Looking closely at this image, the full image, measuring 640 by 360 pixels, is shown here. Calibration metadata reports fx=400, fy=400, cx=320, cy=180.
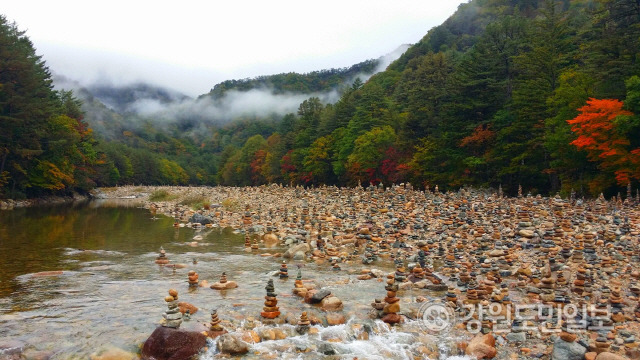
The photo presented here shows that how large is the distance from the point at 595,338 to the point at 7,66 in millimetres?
52217

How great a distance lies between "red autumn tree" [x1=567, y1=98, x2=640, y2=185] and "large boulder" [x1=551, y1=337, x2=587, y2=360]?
21.0m

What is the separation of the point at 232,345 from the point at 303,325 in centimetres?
172

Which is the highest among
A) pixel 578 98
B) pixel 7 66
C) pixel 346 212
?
pixel 7 66

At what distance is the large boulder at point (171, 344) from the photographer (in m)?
7.55

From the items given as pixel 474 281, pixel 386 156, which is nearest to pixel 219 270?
pixel 474 281

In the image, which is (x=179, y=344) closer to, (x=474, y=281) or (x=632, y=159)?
(x=474, y=281)

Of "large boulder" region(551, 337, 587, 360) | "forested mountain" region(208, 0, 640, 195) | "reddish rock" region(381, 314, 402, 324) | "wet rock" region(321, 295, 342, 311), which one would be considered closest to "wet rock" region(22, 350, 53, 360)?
"wet rock" region(321, 295, 342, 311)

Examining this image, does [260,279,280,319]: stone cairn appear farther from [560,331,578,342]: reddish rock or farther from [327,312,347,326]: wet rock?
[560,331,578,342]: reddish rock

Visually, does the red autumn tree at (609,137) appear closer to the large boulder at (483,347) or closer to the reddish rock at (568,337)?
the reddish rock at (568,337)

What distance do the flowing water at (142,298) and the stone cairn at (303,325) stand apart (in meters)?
0.13

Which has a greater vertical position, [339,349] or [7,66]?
[7,66]

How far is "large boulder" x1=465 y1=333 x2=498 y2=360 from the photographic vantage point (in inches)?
303

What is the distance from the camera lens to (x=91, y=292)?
36.9ft

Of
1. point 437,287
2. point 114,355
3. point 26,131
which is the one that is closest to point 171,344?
point 114,355
